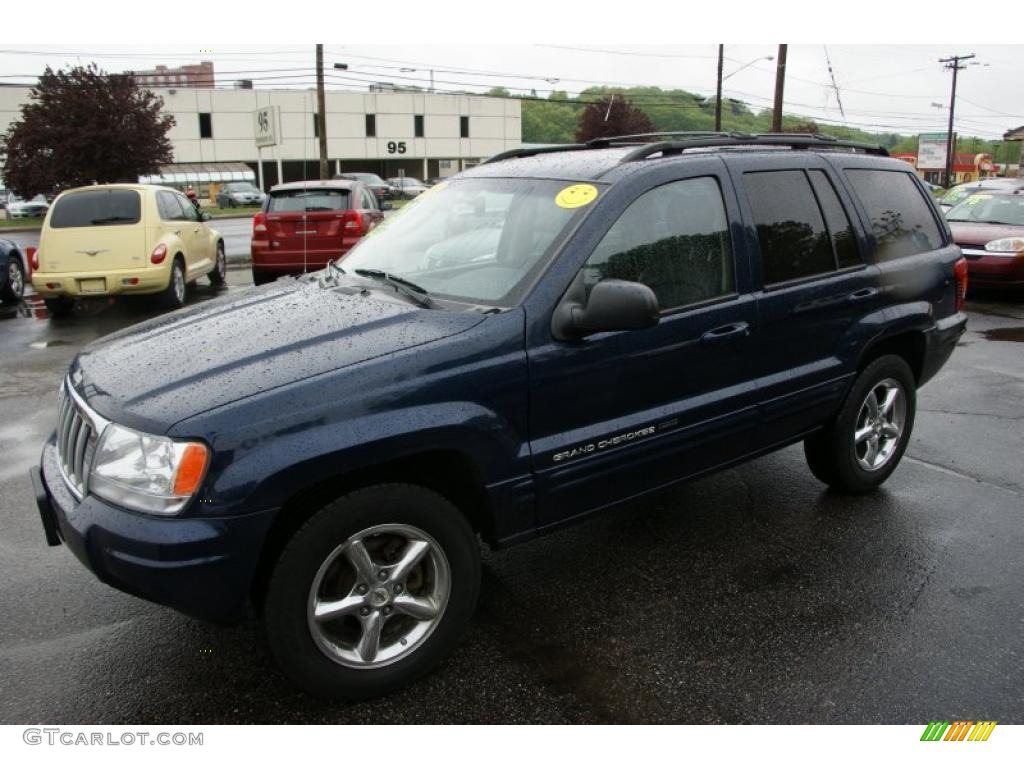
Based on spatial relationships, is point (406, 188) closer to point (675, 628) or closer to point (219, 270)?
point (219, 270)

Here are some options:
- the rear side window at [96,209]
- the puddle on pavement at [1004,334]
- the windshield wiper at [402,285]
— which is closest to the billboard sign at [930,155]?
the puddle on pavement at [1004,334]

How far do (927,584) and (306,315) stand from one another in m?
2.91

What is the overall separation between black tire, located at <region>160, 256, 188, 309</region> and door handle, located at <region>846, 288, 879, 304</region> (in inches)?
356

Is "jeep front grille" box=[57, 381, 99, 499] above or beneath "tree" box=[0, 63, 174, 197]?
beneath

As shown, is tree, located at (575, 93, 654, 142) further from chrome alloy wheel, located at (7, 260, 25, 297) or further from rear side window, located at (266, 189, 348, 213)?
chrome alloy wheel, located at (7, 260, 25, 297)

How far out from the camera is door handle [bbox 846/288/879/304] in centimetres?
411

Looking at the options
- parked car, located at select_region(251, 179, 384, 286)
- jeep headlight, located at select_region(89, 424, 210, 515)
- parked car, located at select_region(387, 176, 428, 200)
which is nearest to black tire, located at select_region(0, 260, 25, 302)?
parked car, located at select_region(251, 179, 384, 286)

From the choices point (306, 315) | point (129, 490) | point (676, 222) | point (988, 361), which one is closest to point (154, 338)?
point (306, 315)

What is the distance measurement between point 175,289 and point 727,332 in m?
9.24

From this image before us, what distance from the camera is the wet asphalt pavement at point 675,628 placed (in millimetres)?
2785

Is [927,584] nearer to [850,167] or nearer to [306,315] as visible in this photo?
[850,167]

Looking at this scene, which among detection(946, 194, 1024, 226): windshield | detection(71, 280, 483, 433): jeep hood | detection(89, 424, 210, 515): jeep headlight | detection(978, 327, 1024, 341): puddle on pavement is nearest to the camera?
detection(89, 424, 210, 515): jeep headlight

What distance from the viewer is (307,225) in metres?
11.5

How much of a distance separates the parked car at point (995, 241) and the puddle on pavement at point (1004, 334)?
1.97 m
